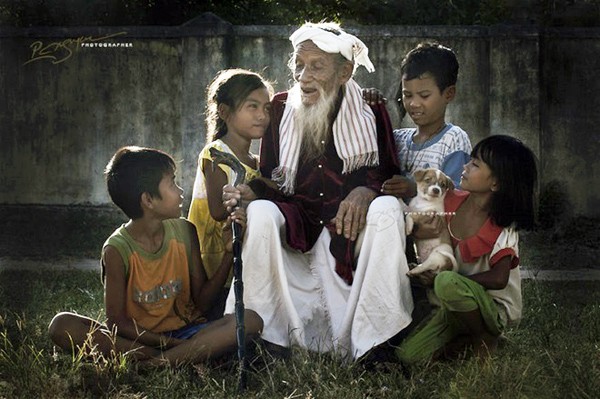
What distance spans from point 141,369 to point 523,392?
1.74 metres

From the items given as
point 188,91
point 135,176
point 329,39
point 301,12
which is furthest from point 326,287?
point 301,12

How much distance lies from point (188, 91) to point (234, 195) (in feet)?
19.4

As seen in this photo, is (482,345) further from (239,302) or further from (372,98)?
(372,98)

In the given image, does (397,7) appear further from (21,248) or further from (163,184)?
(163,184)

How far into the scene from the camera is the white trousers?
5.32 m

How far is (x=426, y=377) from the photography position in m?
5.11

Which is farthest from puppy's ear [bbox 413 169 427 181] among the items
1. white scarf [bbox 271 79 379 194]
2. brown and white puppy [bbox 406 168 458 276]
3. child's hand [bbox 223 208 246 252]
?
child's hand [bbox 223 208 246 252]

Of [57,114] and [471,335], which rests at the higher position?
[57,114]

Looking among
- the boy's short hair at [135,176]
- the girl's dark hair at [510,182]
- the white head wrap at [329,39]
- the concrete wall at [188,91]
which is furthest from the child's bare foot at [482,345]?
the concrete wall at [188,91]

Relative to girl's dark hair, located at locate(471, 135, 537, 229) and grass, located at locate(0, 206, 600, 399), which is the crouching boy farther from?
girl's dark hair, located at locate(471, 135, 537, 229)

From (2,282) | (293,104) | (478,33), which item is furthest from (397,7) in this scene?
(293,104)

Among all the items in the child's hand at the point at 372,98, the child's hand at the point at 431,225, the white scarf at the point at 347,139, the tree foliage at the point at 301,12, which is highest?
the tree foliage at the point at 301,12

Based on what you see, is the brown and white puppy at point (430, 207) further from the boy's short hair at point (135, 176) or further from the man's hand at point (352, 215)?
the boy's short hair at point (135, 176)

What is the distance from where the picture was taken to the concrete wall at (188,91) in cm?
1092
